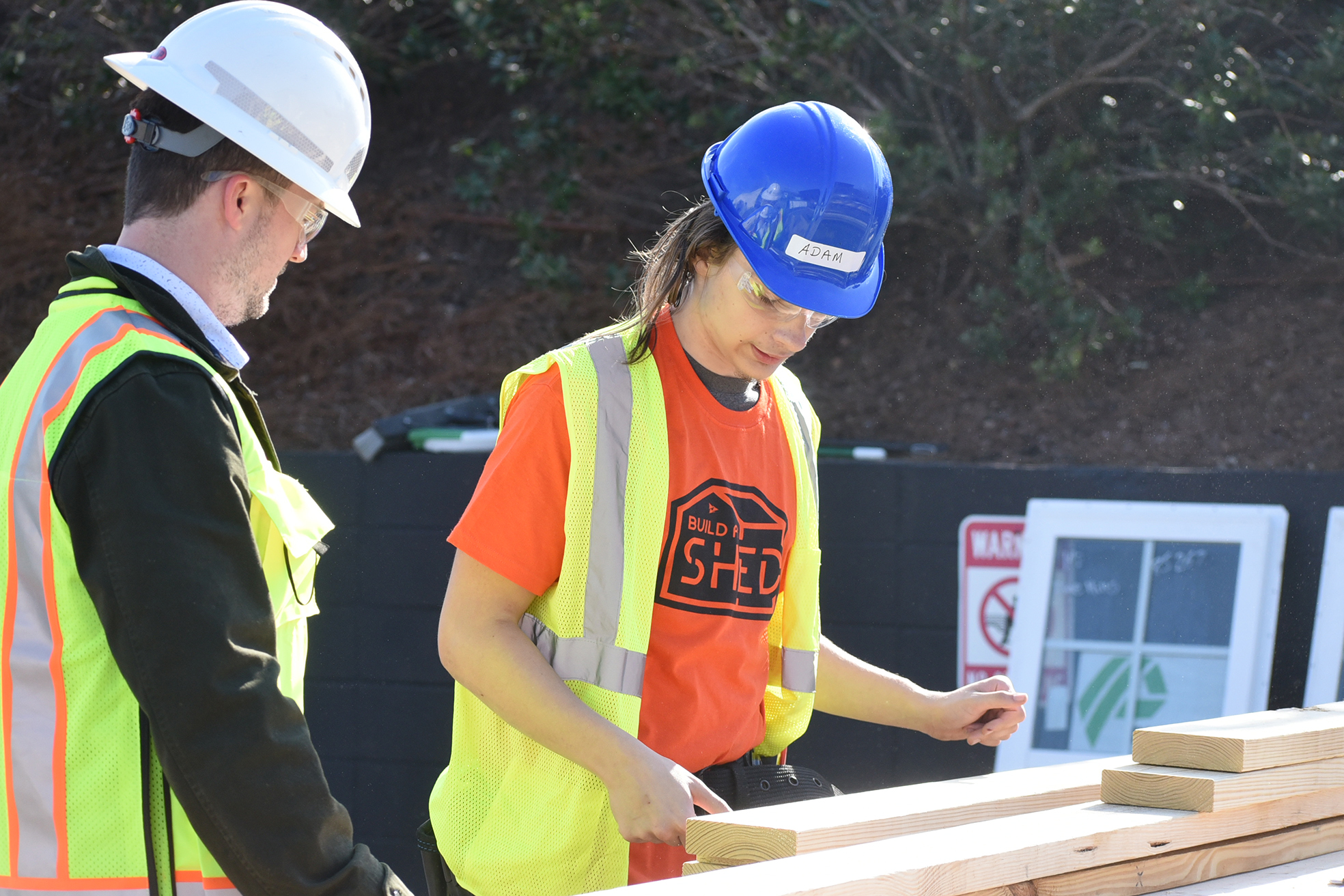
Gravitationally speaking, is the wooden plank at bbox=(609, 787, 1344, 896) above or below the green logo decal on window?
above

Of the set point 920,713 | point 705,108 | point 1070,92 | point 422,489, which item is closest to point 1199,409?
point 1070,92

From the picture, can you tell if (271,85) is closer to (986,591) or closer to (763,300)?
(763,300)

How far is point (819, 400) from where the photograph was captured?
287 inches

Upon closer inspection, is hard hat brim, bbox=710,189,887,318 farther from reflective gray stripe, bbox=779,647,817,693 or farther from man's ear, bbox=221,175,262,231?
man's ear, bbox=221,175,262,231

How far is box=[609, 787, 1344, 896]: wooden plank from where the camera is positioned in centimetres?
144

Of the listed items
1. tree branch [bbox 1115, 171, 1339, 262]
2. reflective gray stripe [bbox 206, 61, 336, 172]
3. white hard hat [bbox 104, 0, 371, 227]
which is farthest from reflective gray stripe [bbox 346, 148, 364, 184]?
tree branch [bbox 1115, 171, 1339, 262]

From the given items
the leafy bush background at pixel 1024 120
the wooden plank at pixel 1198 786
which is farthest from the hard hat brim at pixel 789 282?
the leafy bush background at pixel 1024 120

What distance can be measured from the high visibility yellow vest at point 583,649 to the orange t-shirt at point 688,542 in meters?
0.04

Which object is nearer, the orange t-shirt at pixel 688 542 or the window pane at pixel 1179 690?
the orange t-shirt at pixel 688 542

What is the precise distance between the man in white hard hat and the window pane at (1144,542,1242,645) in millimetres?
3650

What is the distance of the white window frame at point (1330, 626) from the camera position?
13.9 ft

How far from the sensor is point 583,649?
201 cm

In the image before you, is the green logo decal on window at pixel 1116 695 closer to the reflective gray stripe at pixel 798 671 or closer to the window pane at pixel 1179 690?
the window pane at pixel 1179 690

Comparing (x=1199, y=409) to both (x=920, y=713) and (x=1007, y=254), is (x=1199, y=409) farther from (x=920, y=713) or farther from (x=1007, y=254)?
(x=920, y=713)
